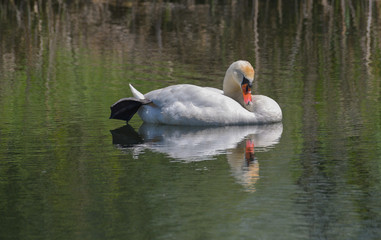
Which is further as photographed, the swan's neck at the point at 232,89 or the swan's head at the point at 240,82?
the swan's neck at the point at 232,89

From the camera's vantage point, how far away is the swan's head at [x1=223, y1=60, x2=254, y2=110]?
36.0 feet

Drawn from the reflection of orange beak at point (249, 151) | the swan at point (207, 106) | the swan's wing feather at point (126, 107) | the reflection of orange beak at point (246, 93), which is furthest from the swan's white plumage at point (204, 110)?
the reflection of orange beak at point (249, 151)

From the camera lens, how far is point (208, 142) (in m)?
9.60

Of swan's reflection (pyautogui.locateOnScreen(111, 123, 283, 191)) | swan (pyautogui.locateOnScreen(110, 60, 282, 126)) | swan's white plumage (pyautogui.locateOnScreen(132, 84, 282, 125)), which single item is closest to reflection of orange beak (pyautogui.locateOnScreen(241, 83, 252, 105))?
swan (pyautogui.locateOnScreen(110, 60, 282, 126))

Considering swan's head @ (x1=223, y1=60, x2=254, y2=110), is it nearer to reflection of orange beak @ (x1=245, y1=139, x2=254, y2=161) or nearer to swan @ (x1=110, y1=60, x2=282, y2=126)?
swan @ (x1=110, y1=60, x2=282, y2=126)

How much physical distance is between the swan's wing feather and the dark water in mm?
159

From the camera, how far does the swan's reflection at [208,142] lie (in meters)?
8.50

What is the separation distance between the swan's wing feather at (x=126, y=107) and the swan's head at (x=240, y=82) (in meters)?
1.11

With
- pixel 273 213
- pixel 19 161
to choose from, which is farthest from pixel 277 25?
pixel 273 213

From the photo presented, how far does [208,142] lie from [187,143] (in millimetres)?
242

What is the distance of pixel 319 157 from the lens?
8.56 metres

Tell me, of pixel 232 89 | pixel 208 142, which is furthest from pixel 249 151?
pixel 232 89

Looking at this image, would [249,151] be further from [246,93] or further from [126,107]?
[126,107]

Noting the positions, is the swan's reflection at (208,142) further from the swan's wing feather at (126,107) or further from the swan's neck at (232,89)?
the swan's neck at (232,89)
